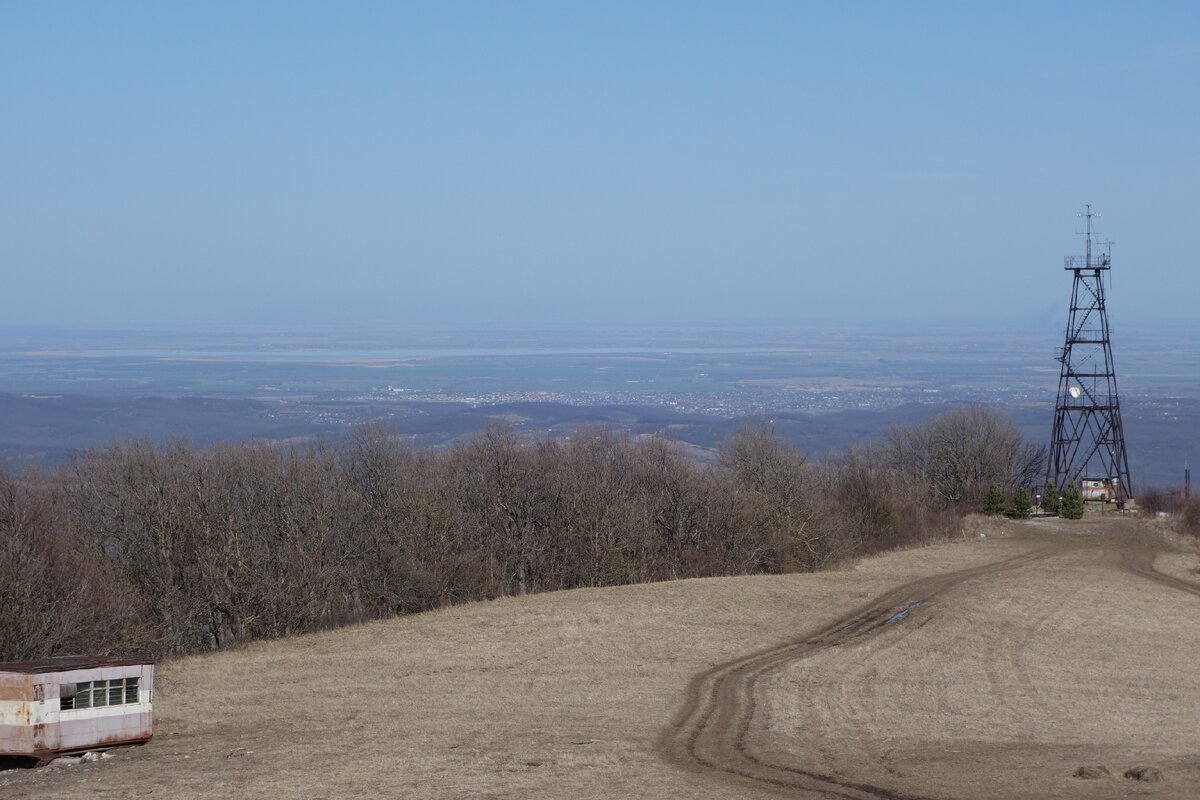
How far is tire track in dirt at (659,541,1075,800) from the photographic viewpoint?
18.4 metres

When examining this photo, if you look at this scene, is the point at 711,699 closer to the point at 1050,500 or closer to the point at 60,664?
the point at 60,664

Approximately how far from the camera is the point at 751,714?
2459 cm

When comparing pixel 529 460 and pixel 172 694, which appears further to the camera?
pixel 529 460

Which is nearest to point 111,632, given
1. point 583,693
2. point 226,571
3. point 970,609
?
point 226,571

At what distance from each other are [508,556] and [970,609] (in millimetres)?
23203

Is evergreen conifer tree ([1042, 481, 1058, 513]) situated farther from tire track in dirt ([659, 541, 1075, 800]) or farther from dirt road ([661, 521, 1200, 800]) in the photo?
tire track in dirt ([659, 541, 1075, 800])

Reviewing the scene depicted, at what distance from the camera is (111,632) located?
122 feet

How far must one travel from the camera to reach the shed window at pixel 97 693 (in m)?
20.6

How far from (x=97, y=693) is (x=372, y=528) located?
101 feet

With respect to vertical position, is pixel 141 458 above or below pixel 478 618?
above

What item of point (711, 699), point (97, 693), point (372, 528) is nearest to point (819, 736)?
point (711, 699)

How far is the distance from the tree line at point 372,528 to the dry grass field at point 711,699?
6.61m

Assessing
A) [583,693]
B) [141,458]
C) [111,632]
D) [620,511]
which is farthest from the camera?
[620,511]

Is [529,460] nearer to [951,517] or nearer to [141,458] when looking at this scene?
[141,458]
